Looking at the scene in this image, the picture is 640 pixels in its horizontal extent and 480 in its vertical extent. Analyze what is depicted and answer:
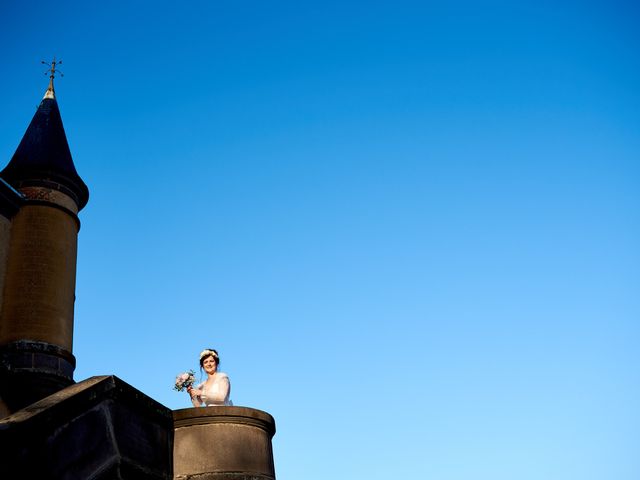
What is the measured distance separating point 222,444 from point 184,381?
1.40 m

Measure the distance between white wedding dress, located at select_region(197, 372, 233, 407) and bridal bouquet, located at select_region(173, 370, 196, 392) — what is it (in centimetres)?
24

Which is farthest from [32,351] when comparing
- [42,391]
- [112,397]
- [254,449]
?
[112,397]

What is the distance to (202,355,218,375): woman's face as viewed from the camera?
Result: 819cm

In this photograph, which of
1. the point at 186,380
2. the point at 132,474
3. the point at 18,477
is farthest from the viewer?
the point at 186,380

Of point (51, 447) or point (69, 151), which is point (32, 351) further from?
point (51, 447)

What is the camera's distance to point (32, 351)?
1109cm

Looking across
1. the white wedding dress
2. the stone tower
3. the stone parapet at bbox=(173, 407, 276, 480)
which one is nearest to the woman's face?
the white wedding dress

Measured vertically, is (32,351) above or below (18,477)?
above

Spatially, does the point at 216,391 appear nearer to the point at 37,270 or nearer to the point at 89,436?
the point at 89,436

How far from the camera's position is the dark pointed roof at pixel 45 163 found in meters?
12.7

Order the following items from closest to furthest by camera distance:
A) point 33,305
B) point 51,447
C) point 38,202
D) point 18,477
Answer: point 18,477, point 51,447, point 33,305, point 38,202

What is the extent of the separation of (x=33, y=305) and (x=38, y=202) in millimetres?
1956

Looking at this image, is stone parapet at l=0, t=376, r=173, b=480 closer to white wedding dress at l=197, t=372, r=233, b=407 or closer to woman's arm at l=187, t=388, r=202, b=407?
white wedding dress at l=197, t=372, r=233, b=407

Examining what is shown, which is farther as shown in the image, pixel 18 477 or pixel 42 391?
pixel 42 391
